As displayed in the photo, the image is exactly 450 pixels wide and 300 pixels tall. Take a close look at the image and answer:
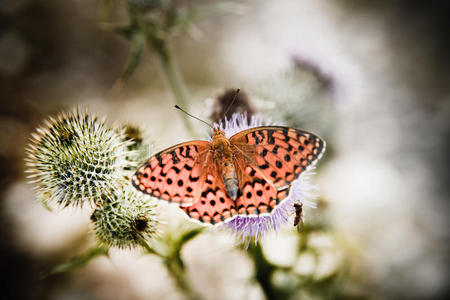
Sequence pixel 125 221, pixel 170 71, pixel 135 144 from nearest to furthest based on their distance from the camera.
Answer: pixel 125 221
pixel 135 144
pixel 170 71

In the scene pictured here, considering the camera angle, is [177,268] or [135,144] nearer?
[177,268]

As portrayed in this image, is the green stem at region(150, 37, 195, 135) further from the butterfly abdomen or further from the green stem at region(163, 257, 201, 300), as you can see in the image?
the green stem at region(163, 257, 201, 300)

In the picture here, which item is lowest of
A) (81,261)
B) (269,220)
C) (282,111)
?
(269,220)

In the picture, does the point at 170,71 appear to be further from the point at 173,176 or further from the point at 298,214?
the point at 298,214

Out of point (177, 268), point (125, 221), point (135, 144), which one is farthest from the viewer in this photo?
point (135, 144)

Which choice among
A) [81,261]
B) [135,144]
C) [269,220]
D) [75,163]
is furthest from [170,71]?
[81,261]

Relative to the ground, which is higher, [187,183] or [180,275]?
[187,183]
